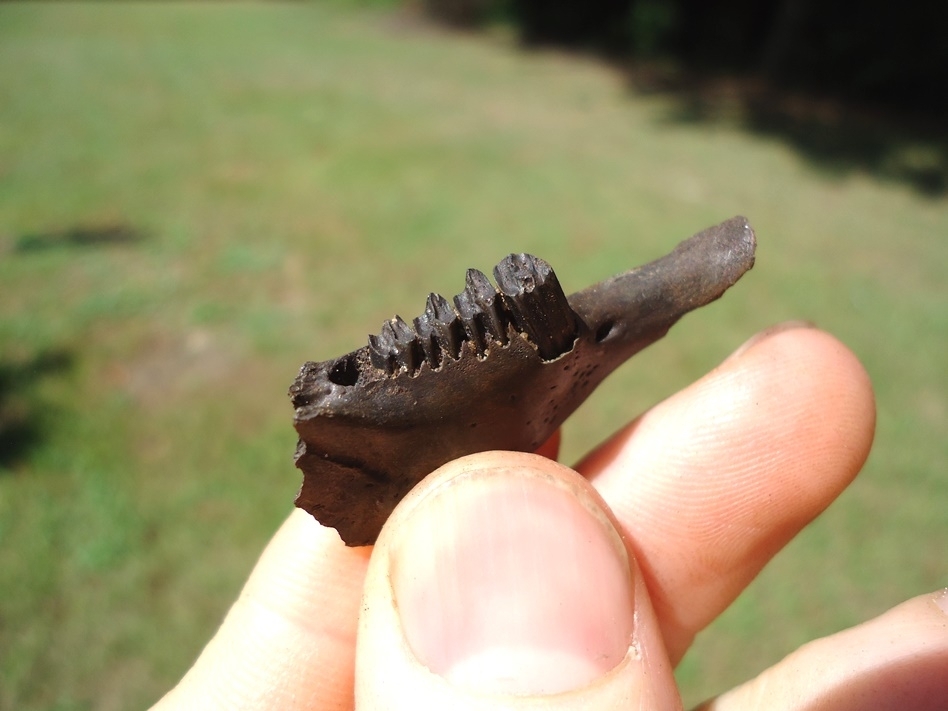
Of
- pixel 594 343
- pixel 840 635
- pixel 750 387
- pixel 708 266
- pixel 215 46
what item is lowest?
pixel 215 46

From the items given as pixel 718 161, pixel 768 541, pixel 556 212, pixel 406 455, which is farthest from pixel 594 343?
pixel 718 161

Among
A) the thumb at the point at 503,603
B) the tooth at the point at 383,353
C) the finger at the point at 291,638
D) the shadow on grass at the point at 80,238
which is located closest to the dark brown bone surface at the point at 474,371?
the tooth at the point at 383,353

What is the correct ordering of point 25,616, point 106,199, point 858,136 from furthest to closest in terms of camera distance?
point 858,136
point 106,199
point 25,616

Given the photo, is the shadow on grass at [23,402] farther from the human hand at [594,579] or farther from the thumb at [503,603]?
the thumb at [503,603]

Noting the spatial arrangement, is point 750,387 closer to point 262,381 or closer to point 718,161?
point 262,381

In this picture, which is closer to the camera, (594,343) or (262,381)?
(594,343)

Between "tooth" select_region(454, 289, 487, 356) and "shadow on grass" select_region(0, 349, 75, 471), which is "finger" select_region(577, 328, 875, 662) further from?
"shadow on grass" select_region(0, 349, 75, 471)
